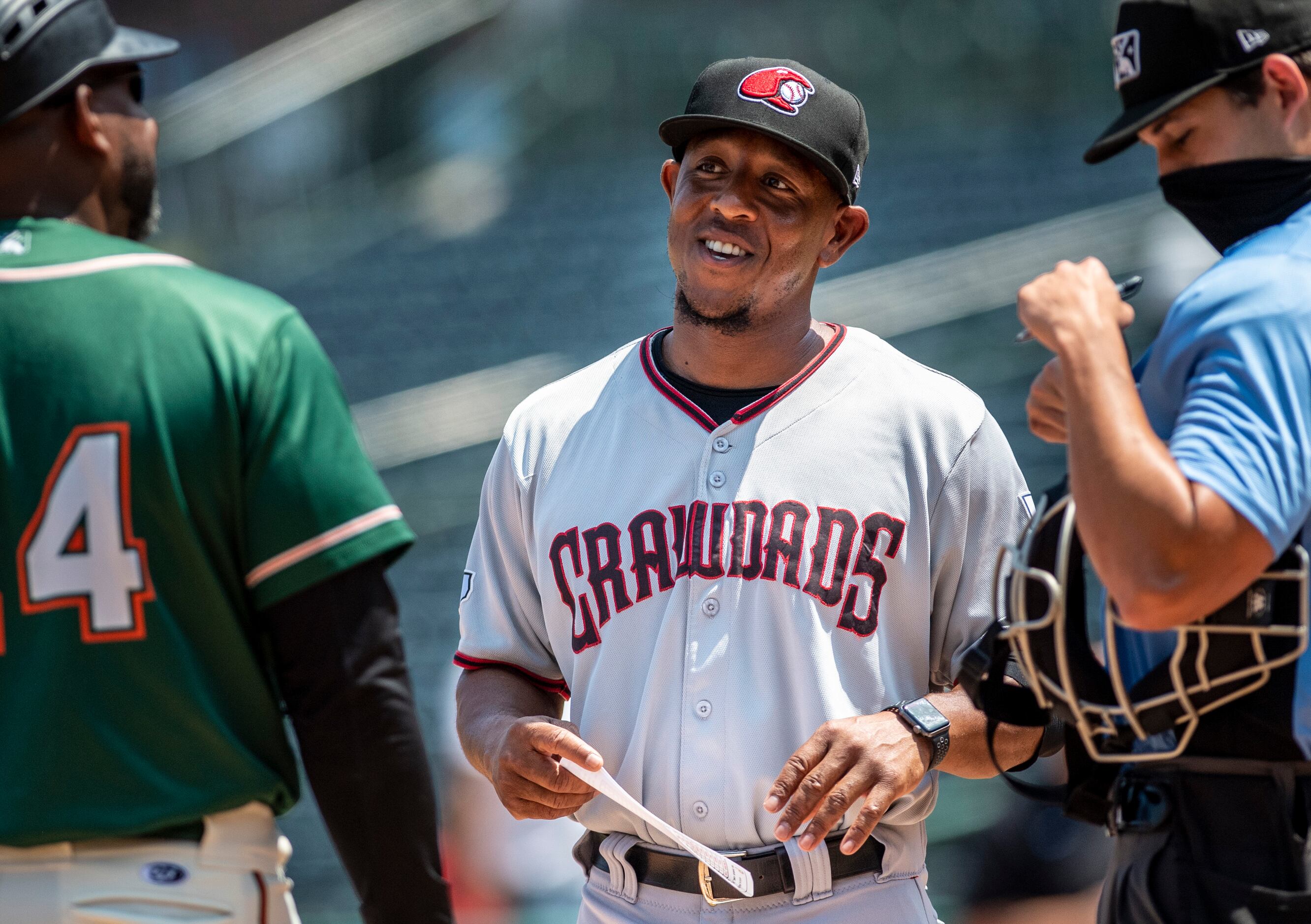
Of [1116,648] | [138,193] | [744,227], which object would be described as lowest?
[1116,648]

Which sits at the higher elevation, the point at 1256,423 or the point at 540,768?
the point at 1256,423

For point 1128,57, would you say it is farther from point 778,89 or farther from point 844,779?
point 844,779

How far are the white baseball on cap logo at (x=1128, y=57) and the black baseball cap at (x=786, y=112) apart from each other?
64 centimetres

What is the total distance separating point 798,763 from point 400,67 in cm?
808

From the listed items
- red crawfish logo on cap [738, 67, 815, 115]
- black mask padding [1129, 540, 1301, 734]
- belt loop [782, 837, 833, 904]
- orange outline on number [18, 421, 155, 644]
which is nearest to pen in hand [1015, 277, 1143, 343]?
black mask padding [1129, 540, 1301, 734]

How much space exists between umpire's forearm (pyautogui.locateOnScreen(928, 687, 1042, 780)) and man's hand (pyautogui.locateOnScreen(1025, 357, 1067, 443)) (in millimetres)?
537

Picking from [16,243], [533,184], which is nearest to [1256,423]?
[16,243]

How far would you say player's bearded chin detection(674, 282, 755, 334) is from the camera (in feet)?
8.54

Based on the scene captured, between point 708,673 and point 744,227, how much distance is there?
30.9 inches

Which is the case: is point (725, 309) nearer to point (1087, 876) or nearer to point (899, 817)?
point (899, 817)

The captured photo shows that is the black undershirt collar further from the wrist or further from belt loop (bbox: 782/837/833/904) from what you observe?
the wrist

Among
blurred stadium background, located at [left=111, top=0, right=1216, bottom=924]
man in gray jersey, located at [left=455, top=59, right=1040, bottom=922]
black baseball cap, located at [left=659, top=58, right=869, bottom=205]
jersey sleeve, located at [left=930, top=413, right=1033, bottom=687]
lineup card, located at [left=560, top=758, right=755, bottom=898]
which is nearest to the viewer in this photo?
lineup card, located at [left=560, top=758, right=755, bottom=898]

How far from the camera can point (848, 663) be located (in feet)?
7.77

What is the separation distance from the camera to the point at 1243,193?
190 centimetres
